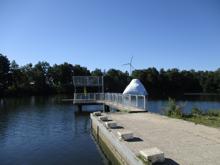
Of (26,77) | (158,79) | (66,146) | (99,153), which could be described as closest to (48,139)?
(66,146)

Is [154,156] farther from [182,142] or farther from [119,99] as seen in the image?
[119,99]

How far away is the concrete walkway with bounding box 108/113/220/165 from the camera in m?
9.48

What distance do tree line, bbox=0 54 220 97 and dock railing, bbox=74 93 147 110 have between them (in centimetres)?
5020

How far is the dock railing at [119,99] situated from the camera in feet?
86.4

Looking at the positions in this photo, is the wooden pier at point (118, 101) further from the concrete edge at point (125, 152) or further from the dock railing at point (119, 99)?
the concrete edge at point (125, 152)

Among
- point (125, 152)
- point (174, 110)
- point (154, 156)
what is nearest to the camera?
point (154, 156)

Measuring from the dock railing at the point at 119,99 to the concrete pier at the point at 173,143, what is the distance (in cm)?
918

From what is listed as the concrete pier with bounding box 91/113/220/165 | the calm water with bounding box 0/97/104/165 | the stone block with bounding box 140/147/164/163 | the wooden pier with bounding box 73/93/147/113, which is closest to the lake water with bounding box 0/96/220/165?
the calm water with bounding box 0/97/104/165

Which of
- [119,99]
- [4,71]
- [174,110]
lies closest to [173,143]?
[174,110]

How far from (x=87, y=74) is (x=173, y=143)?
9662cm

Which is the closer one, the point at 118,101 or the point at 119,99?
the point at 119,99

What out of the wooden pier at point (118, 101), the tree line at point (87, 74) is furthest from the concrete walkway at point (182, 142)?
the tree line at point (87, 74)

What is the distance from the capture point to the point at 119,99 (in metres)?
32.1

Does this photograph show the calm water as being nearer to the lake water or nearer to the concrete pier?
→ the lake water
